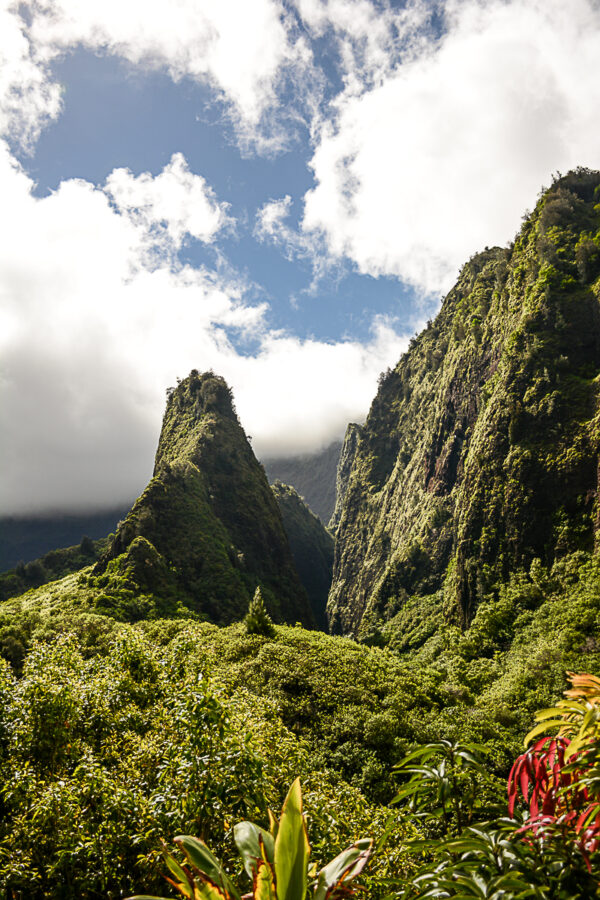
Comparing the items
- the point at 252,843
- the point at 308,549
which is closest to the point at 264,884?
the point at 252,843

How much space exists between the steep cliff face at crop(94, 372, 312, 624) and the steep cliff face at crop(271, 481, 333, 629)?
4632 cm

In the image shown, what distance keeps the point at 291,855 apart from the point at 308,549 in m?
141

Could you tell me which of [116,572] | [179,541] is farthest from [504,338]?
[116,572]

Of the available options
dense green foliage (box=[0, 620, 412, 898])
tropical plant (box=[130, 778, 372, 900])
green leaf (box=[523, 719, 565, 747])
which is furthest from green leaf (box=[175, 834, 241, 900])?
dense green foliage (box=[0, 620, 412, 898])

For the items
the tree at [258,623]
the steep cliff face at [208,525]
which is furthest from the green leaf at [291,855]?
the steep cliff face at [208,525]

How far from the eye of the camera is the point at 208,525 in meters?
64.6

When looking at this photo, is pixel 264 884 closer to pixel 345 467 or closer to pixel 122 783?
pixel 122 783

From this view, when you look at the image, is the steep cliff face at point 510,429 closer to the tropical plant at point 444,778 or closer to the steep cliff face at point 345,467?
the tropical plant at point 444,778

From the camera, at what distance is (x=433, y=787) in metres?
2.95

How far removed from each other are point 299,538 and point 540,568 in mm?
97152

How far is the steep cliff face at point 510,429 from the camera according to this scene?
1880 inches

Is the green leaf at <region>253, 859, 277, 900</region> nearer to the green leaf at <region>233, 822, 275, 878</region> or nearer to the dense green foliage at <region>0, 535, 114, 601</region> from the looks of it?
the green leaf at <region>233, 822, 275, 878</region>

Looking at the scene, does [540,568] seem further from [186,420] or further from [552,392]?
[186,420]

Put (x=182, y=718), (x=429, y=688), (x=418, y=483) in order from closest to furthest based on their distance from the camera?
(x=182, y=718)
(x=429, y=688)
(x=418, y=483)
